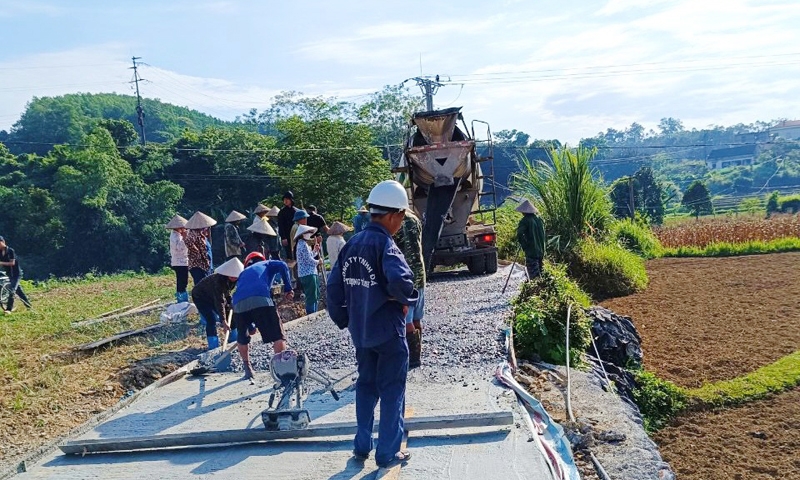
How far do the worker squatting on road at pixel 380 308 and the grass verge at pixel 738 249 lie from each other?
73.5 feet

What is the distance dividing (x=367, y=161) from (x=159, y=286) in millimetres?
8542

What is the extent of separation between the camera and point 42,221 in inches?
1219

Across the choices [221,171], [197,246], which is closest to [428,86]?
[221,171]

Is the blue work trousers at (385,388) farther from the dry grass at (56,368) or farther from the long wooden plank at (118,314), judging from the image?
the long wooden plank at (118,314)

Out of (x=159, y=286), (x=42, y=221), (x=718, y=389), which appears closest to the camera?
(x=718, y=389)

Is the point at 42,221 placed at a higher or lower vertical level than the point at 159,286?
higher

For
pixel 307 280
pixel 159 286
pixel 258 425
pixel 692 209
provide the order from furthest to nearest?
pixel 692 209
pixel 159 286
pixel 307 280
pixel 258 425

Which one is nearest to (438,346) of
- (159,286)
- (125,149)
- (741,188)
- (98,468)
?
(98,468)

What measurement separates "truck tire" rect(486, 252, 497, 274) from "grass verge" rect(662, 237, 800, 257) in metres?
12.9

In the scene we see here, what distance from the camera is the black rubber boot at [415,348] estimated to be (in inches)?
253

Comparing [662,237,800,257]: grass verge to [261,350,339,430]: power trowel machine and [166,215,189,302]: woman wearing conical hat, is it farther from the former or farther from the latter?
[261,350,339,430]: power trowel machine

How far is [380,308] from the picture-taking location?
430cm

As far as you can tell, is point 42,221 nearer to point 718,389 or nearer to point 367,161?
point 367,161

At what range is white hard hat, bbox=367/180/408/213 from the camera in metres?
4.41
